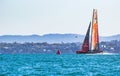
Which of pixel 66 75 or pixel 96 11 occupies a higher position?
pixel 96 11

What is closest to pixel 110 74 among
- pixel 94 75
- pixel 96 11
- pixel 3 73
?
pixel 94 75

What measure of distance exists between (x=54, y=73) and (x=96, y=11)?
4021 inches

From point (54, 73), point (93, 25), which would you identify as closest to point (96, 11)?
point (93, 25)

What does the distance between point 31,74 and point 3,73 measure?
4.30 metres

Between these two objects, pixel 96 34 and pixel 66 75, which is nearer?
pixel 66 75

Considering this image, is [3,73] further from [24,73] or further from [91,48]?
[91,48]

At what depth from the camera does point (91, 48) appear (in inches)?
7717

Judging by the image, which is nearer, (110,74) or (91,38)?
(110,74)

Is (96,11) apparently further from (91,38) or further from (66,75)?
(66,75)

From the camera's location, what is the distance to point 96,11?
18725cm

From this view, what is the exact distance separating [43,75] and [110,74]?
364 inches

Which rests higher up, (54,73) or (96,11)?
(96,11)

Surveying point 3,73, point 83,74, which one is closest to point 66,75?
point 83,74

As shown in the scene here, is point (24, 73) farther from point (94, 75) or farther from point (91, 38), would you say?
point (91, 38)
